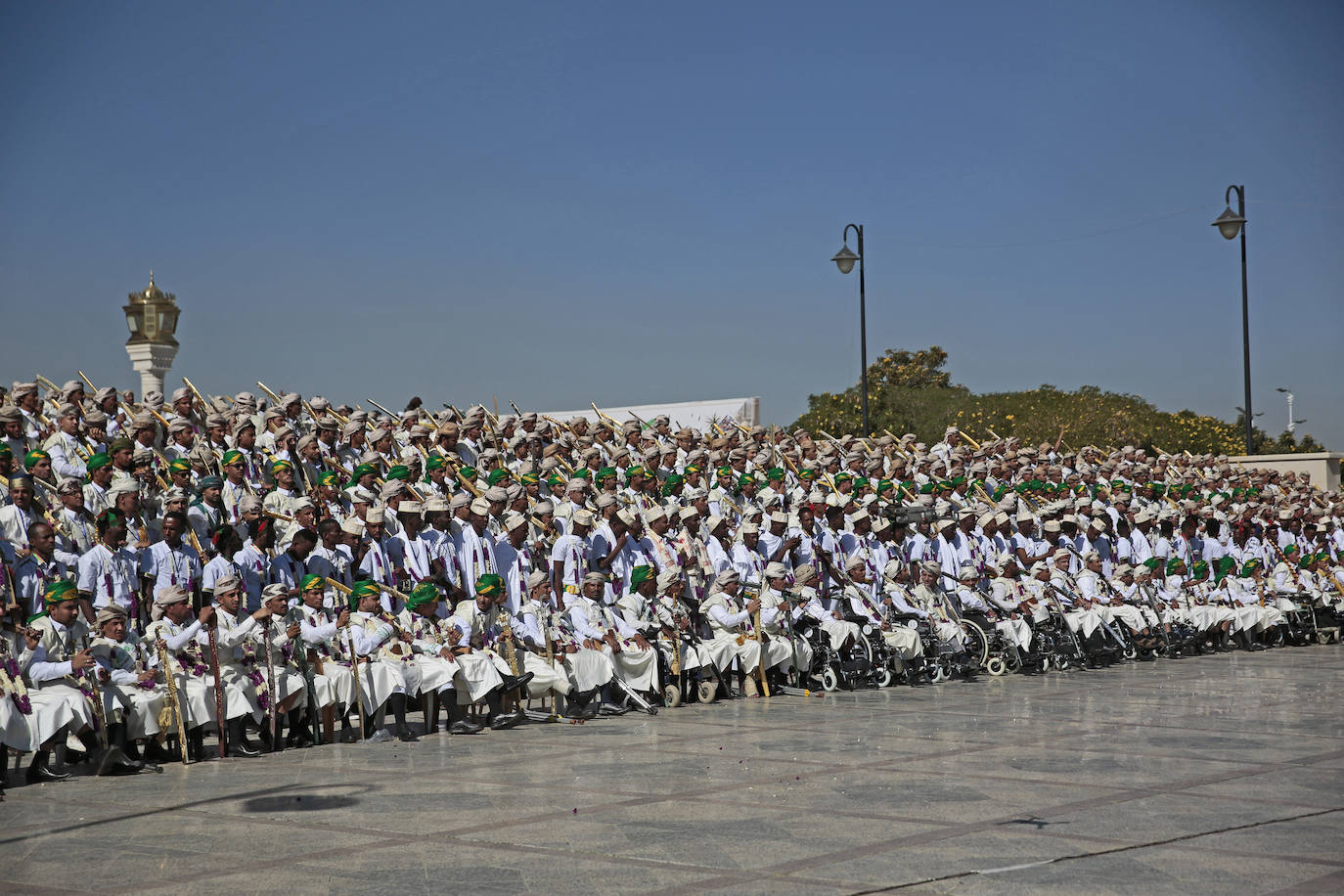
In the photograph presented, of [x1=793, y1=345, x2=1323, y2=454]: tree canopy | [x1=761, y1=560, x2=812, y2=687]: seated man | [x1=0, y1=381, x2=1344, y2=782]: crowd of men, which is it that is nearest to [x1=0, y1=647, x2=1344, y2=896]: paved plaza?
[x1=0, y1=381, x2=1344, y2=782]: crowd of men

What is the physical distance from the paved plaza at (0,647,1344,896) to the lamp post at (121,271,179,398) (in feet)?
50.0

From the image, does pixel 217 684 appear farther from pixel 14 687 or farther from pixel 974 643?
pixel 974 643

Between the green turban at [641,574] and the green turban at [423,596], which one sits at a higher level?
the green turban at [641,574]

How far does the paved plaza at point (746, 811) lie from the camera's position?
6324 mm

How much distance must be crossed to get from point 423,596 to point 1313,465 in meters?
23.4

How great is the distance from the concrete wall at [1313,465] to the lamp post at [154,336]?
20.4 meters

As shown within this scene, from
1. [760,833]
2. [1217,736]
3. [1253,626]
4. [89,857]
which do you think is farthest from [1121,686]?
[89,857]

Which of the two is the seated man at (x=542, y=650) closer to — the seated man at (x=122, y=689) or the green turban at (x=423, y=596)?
A: the green turban at (x=423, y=596)

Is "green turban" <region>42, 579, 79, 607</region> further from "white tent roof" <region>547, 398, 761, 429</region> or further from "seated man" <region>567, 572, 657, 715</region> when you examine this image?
"white tent roof" <region>547, 398, 761, 429</region>

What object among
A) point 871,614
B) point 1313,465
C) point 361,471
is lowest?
point 871,614

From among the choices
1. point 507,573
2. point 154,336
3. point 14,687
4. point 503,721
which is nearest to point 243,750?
point 14,687

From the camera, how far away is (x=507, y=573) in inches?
525

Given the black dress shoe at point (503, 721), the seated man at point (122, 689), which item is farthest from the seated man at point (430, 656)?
the seated man at point (122, 689)

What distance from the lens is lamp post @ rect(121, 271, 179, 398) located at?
963 inches
